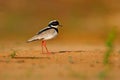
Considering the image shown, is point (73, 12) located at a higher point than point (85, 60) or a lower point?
higher

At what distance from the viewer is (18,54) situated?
17891mm

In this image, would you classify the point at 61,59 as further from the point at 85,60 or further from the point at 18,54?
the point at 18,54

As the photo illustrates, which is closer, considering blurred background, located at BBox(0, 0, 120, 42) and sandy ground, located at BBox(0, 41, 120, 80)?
sandy ground, located at BBox(0, 41, 120, 80)

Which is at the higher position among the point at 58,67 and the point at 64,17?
the point at 64,17

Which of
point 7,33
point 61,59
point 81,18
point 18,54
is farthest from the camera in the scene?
point 81,18

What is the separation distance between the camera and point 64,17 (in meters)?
33.0

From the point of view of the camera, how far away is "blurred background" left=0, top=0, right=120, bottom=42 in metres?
29.3

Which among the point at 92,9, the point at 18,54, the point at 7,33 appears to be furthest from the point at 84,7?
the point at 18,54

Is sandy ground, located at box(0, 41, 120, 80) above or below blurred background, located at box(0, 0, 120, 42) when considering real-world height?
below

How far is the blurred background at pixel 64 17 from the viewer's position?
29.3 m

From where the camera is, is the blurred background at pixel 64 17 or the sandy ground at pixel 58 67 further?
the blurred background at pixel 64 17

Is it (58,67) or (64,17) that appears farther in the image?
(64,17)

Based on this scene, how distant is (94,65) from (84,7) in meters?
19.8

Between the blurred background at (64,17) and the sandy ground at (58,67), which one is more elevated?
the blurred background at (64,17)
